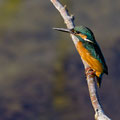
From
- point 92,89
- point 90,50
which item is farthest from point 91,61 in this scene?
point 92,89

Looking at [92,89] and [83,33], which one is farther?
[83,33]

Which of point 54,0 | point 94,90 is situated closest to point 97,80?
point 94,90

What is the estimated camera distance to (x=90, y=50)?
1303mm

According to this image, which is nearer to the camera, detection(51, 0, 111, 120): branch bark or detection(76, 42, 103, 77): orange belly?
detection(51, 0, 111, 120): branch bark

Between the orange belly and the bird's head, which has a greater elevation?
the bird's head

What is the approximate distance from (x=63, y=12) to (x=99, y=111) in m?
0.40

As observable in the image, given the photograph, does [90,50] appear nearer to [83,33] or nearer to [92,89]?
[83,33]

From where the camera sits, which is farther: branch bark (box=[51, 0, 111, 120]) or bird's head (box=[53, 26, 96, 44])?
bird's head (box=[53, 26, 96, 44])

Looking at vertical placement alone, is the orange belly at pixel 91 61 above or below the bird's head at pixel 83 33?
below

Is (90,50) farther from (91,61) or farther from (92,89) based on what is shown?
(92,89)

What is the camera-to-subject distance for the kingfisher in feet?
4.24

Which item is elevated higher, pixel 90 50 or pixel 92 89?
pixel 90 50

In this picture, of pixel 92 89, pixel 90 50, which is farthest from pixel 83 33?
pixel 92 89

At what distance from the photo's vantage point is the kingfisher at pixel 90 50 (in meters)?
1.29
